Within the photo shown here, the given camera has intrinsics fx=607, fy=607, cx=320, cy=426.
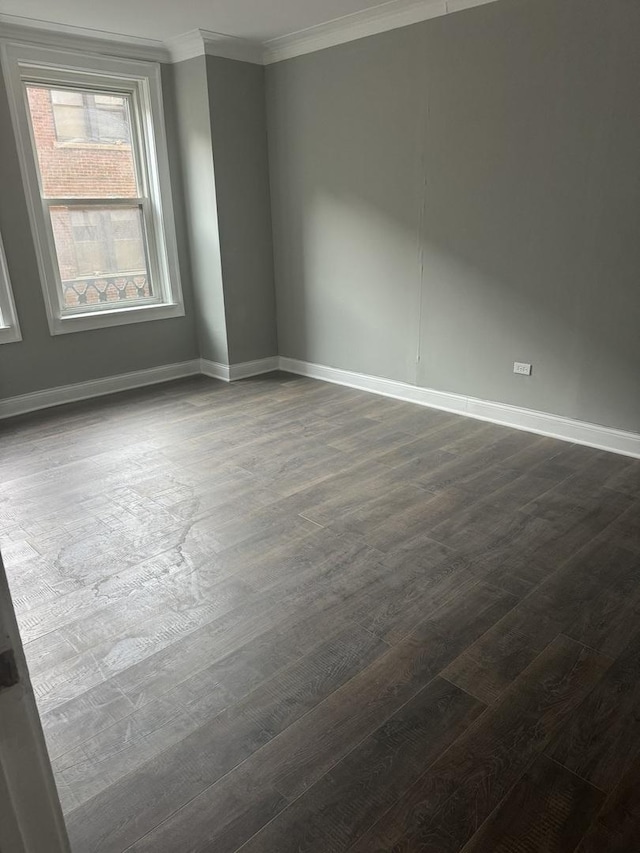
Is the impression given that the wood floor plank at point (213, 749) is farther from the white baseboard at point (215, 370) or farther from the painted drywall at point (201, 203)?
the painted drywall at point (201, 203)

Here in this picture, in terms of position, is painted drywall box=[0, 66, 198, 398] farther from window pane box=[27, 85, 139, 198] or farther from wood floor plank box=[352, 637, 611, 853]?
wood floor plank box=[352, 637, 611, 853]

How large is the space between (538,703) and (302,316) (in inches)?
158

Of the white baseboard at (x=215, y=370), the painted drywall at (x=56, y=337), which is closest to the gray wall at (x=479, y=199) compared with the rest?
the white baseboard at (x=215, y=370)

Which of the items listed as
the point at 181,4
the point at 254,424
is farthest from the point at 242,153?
the point at 254,424

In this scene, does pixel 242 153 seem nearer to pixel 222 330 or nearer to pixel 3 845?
pixel 222 330

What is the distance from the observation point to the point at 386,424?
4.17m

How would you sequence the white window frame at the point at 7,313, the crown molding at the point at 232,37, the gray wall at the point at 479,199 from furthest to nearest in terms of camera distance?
the white window frame at the point at 7,313 < the crown molding at the point at 232,37 < the gray wall at the point at 479,199

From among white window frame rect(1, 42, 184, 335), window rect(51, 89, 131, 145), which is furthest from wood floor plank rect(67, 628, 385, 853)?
window rect(51, 89, 131, 145)

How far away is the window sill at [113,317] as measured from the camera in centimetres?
461

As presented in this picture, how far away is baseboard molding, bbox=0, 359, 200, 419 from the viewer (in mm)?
4523

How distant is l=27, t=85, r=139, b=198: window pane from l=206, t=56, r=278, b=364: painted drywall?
2.39 ft

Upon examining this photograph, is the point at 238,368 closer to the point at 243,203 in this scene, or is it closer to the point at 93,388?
the point at 93,388

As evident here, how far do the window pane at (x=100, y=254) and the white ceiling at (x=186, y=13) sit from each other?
1.21 meters

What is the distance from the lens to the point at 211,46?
4480 millimetres
